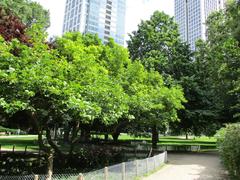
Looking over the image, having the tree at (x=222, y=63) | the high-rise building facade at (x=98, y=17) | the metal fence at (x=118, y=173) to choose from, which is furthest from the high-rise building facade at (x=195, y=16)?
the metal fence at (x=118, y=173)

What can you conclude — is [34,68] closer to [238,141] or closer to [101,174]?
[101,174]

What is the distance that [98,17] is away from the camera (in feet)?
402

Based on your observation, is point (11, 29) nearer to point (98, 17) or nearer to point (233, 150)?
point (233, 150)

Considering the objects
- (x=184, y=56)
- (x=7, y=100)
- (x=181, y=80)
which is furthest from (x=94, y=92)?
(x=184, y=56)

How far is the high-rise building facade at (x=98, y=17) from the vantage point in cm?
11875

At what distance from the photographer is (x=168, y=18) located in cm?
3081

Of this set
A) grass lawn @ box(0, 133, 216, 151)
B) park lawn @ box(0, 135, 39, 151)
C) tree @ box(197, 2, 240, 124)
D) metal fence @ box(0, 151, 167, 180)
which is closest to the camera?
metal fence @ box(0, 151, 167, 180)

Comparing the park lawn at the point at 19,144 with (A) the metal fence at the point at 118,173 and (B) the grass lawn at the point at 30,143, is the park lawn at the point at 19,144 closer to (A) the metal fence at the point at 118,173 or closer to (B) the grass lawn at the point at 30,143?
(B) the grass lawn at the point at 30,143

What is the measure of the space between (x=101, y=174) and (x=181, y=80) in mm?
18086

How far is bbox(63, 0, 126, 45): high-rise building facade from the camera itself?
390 ft

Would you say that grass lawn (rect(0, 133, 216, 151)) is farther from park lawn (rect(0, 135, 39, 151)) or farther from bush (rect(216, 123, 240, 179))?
bush (rect(216, 123, 240, 179))

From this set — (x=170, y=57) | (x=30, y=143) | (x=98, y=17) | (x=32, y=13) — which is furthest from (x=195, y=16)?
(x=30, y=143)

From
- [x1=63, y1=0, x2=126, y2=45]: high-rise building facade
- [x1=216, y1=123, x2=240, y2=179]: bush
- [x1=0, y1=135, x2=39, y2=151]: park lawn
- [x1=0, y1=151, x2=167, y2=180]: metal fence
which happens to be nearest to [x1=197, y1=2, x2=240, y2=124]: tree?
[x1=216, y1=123, x2=240, y2=179]: bush

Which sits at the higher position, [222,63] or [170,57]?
[170,57]
